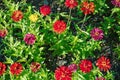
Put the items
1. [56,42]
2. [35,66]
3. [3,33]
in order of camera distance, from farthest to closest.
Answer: [56,42], [3,33], [35,66]

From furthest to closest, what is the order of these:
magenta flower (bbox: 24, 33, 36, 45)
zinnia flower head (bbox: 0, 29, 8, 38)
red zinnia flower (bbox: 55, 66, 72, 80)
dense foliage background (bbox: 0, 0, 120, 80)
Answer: zinnia flower head (bbox: 0, 29, 8, 38)
dense foliage background (bbox: 0, 0, 120, 80)
magenta flower (bbox: 24, 33, 36, 45)
red zinnia flower (bbox: 55, 66, 72, 80)

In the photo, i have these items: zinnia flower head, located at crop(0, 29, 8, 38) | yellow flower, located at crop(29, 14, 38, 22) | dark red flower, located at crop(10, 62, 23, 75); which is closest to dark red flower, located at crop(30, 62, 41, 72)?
dark red flower, located at crop(10, 62, 23, 75)

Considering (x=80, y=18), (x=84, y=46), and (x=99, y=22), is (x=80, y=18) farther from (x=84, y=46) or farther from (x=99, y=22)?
(x=84, y=46)

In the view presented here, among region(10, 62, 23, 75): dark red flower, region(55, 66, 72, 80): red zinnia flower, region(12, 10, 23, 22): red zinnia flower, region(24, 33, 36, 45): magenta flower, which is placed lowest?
region(55, 66, 72, 80): red zinnia flower

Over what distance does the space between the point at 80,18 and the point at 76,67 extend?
1.32m

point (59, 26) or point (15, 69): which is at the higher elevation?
point (59, 26)

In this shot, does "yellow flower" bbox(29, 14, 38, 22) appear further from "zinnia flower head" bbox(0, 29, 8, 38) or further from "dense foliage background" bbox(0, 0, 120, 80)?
"zinnia flower head" bbox(0, 29, 8, 38)

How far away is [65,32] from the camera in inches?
177

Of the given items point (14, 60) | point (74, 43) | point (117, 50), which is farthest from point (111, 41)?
point (14, 60)

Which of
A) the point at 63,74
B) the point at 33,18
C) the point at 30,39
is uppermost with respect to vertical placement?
→ the point at 33,18

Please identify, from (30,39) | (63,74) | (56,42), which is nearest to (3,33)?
(30,39)

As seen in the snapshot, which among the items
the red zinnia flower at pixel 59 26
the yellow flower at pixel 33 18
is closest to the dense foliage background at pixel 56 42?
the yellow flower at pixel 33 18

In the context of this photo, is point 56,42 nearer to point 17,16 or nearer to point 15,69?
point 17,16

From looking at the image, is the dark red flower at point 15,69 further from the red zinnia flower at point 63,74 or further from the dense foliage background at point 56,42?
the red zinnia flower at point 63,74
